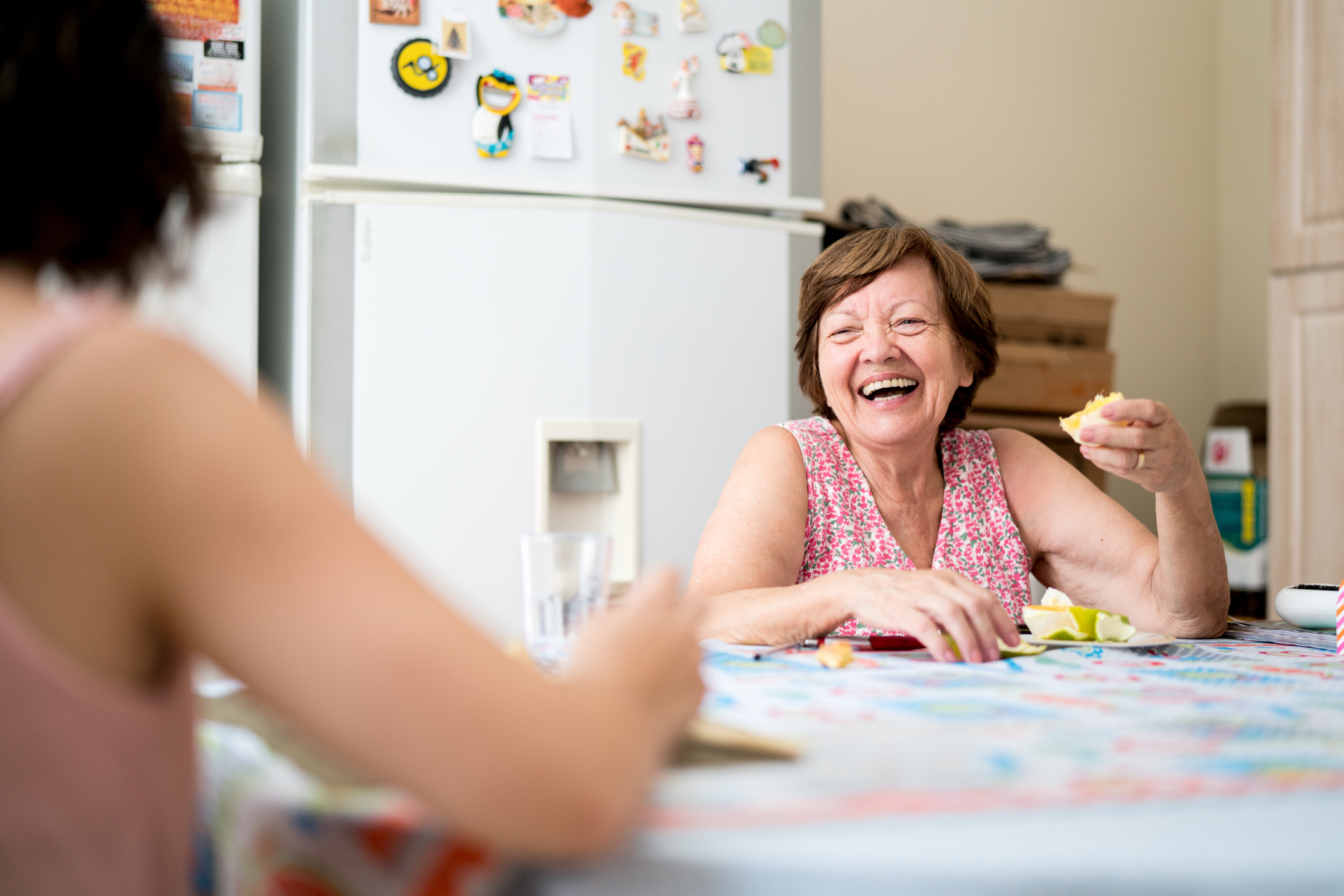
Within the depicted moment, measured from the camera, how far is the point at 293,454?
16.7 inches

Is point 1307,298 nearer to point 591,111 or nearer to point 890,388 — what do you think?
point 890,388

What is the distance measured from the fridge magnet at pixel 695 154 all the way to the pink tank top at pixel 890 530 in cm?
72

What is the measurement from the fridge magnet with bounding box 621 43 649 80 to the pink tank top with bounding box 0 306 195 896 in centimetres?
181

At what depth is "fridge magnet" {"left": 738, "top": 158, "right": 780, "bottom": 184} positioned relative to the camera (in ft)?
7.26

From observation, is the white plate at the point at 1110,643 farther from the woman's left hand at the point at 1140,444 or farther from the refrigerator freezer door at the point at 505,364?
the refrigerator freezer door at the point at 505,364

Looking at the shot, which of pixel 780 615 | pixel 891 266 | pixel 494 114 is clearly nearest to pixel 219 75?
pixel 494 114

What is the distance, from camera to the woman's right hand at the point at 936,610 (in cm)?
99

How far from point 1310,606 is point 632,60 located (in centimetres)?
144

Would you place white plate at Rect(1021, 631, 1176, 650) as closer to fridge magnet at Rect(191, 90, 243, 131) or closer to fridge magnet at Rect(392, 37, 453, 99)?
fridge magnet at Rect(392, 37, 453, 99)

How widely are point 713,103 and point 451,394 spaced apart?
74cm

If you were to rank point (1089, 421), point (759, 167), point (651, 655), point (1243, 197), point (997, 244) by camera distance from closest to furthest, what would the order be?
point (651, 655), point (1089, 421), point (759, 167), point (997, 244), point (1243, 197)

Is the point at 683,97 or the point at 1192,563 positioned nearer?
the point at 1192,563

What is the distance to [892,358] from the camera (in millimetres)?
1572

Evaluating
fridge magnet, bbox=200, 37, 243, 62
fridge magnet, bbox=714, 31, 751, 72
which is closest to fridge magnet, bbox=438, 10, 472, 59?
fridge magnet, bbox=200, 37, 243, 62
